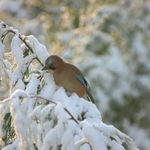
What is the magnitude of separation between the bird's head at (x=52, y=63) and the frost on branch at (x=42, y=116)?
15 cm

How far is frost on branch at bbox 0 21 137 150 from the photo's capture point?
5.73 ft

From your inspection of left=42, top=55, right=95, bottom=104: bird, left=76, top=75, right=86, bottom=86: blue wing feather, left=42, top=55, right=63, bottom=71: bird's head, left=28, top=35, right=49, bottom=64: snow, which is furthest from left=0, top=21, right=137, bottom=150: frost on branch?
left=76, top=75, right=86, bottom=86: blue wing feather

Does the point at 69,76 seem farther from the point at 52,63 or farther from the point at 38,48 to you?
the point at 38,48

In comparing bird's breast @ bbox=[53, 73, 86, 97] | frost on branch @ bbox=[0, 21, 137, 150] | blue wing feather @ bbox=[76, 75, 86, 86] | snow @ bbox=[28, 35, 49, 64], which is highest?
blue wing feather @ bbox=[76, 75, 86, 86]

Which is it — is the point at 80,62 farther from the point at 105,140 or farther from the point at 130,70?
the point at 105,140

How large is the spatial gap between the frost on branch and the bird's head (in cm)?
15

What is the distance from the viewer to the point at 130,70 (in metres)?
9.13

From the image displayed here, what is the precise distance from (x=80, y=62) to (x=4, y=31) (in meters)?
5.89

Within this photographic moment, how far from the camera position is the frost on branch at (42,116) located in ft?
5.73

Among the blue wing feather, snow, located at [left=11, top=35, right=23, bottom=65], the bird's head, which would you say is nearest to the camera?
snow, located at [left=11, top=35, right=23, bottom=65]

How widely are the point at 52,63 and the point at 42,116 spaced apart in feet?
2.95

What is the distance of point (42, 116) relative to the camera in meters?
1.83

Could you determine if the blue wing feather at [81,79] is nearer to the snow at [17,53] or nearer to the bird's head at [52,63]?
the bird's head at [52,63]

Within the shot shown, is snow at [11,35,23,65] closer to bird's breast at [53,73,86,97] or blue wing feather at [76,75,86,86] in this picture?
bird's breast at [53,73,86,97]
